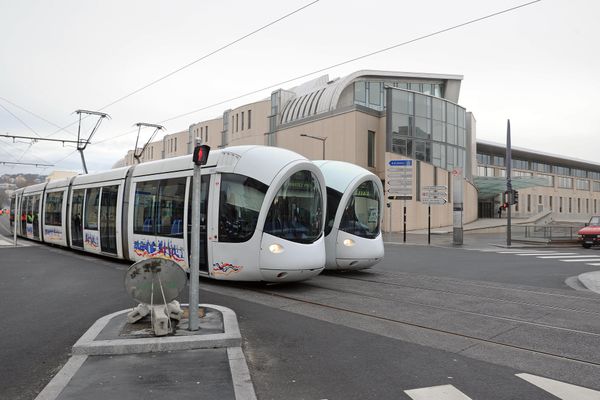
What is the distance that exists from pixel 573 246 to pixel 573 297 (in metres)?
22.3

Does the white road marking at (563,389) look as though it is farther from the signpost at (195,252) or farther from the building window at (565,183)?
the building window at (565,183)

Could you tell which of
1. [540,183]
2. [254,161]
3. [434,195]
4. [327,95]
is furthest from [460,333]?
[540,183]

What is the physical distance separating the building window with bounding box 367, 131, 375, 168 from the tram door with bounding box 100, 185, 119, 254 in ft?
102

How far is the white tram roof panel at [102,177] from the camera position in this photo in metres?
13.8

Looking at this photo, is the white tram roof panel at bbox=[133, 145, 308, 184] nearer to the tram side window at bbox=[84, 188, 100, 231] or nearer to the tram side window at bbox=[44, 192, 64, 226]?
the tram side window at bbox=[84, 188, 100, 231]

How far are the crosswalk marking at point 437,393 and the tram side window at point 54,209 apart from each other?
17.3 m

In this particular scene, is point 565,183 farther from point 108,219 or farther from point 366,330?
point 366,330

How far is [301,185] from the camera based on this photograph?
9680 mm

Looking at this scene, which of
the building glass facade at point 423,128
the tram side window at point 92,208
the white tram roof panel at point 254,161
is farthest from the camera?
the building glass facade at point 423,128

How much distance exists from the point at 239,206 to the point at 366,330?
389cm

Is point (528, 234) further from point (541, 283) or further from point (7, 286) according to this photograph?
point (7, 286)

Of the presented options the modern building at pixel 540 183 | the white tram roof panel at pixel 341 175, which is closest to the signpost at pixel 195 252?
the white tram roof panel at pixel 341 175

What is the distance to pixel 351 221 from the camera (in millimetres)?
11672

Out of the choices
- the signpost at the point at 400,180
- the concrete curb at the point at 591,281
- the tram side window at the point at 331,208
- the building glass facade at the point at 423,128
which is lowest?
the concrete curb at the point at 591,281
